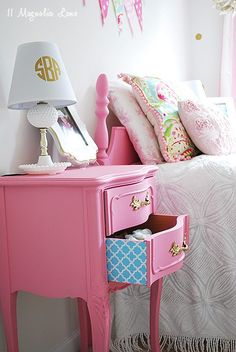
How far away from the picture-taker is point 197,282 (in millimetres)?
1946

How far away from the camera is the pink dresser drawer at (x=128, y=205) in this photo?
149 cm

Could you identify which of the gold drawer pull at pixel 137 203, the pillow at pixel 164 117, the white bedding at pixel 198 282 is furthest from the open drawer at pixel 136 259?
the pillow at pixel 164 117

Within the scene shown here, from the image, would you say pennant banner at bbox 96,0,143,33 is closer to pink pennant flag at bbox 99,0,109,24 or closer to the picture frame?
pink pennant flag at bbox 99,0,109,24

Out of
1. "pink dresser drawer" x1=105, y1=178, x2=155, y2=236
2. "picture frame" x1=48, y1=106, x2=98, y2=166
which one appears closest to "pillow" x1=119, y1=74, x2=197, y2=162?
"picture frame" x1=48, y1=106, x2=98, y2=166

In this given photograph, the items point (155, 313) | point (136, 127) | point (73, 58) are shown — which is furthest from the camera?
point (136, 127)

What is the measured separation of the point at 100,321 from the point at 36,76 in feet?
2.39

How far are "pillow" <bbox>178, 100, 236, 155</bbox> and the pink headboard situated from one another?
0.28 metres

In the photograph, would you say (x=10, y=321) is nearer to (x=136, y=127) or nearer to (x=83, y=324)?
(x=83, y=324)

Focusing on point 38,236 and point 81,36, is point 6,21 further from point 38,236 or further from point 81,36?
point 38,236

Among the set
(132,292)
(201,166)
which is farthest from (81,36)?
(132,292)

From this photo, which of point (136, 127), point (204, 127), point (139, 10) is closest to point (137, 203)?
point (136, 127)

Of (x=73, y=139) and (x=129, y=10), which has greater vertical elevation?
(x=129, y=10)

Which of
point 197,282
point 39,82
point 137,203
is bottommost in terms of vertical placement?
point 197,282

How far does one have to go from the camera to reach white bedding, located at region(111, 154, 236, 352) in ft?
6.28
